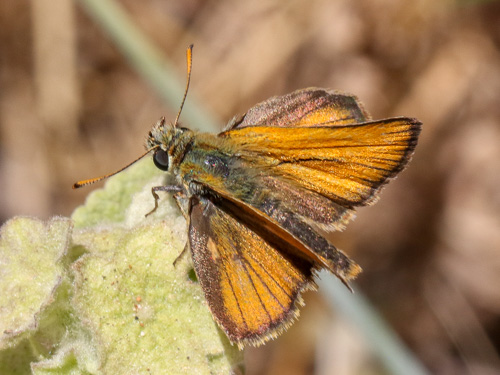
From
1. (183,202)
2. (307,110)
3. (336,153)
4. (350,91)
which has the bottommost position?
(336,153)

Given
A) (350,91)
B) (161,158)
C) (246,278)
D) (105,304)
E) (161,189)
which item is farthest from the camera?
(350,91)

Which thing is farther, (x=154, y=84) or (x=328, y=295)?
(x=154, y=84)

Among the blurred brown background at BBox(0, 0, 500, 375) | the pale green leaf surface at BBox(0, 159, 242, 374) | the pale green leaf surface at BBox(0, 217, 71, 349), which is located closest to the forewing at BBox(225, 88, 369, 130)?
the pale green leaf surface at BBox(0, 159, 242, 374)

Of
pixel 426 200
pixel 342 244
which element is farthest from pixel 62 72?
pixel 426 200

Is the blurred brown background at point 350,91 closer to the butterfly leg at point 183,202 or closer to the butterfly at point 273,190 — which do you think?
the butterfly at point 273,190

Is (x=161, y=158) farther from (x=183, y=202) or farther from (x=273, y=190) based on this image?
(x=273, y=190)

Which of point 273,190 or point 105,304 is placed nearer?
point 105,304

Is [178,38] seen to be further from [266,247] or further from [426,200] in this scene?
[266,247]

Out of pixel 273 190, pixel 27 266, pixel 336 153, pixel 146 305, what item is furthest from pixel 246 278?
pixel 27 266
